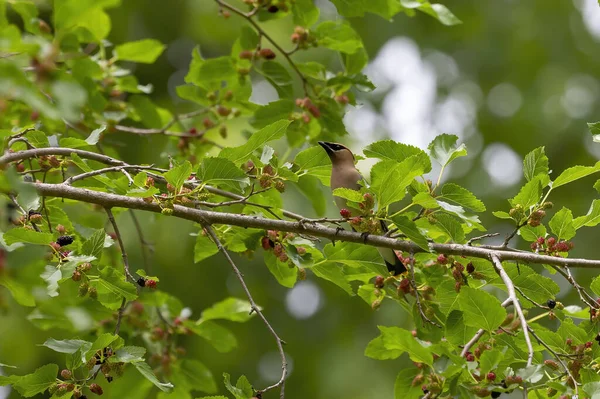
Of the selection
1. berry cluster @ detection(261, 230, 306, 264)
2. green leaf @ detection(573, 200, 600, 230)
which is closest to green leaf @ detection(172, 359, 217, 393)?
berry cluster @ detection(261, 230, 306, 264)

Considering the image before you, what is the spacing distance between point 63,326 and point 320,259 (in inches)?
62.7

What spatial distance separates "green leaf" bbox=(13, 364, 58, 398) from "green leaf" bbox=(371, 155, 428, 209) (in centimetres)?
150

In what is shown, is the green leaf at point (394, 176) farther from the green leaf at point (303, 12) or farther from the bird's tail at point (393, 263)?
the green leaf at point (303, 12)

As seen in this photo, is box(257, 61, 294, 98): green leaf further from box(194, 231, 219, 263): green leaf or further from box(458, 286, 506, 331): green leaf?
box(458, 286, 506, 331): green leaf

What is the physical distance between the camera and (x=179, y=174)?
3420 mm

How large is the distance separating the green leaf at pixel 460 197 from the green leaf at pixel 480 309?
1.39 feet

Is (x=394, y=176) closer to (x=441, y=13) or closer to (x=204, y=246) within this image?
(x=204, y=246)

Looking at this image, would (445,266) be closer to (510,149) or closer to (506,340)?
(506,340)

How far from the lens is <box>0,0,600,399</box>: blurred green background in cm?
998

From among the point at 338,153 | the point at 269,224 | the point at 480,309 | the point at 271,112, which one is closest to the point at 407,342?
the point at 480,309

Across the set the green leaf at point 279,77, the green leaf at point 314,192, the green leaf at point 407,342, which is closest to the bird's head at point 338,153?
the green leaf at point 314,192

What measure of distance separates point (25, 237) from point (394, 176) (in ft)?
4.73

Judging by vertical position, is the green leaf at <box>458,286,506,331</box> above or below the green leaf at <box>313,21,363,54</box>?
below

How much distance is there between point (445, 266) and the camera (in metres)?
3.74
